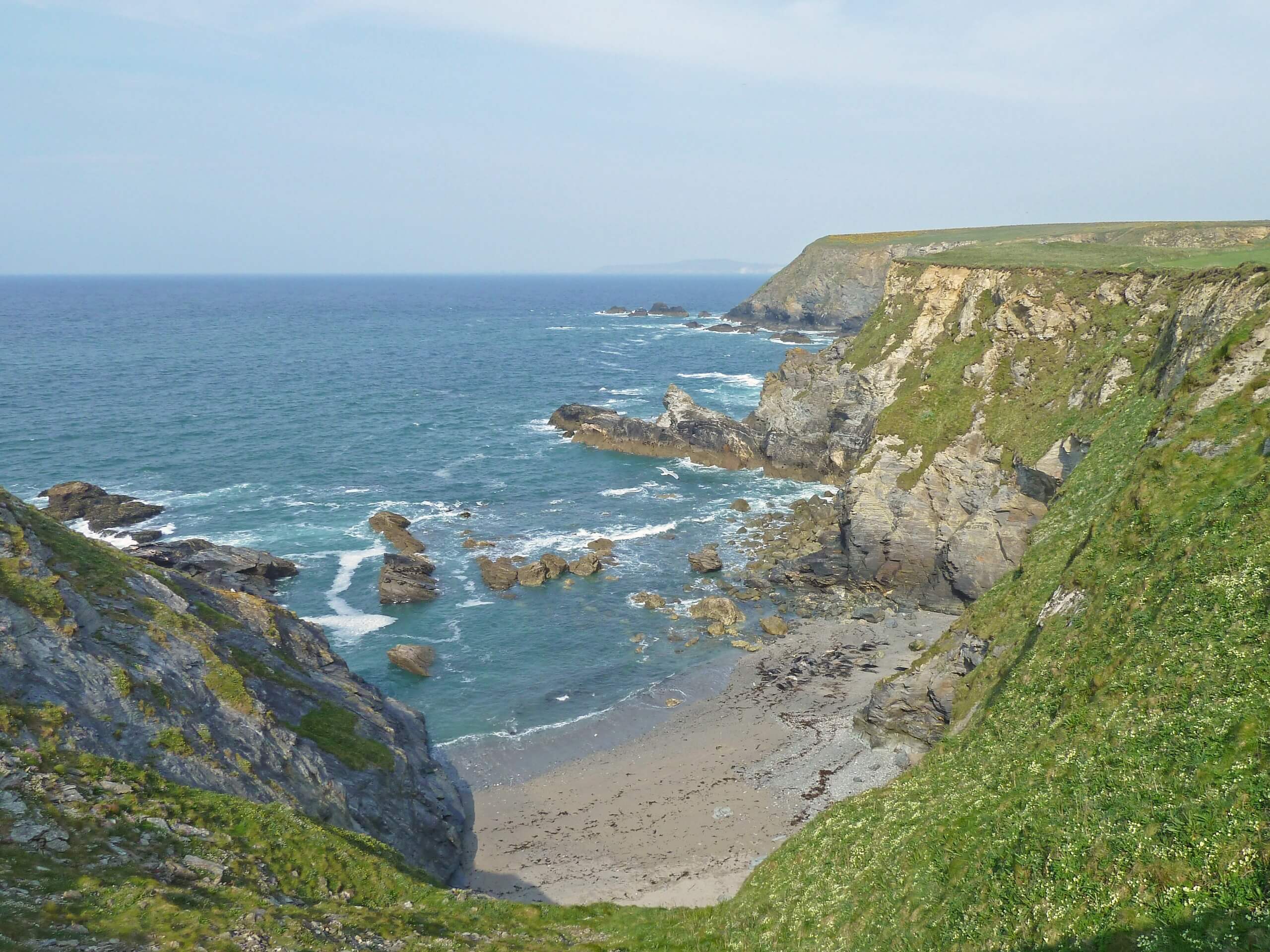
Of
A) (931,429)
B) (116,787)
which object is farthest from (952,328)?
(116,787)

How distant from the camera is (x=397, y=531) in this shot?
65.8m

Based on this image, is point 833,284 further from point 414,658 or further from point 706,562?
point 414,658

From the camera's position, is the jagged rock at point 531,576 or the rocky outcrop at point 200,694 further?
the jagged rock at point 531,576

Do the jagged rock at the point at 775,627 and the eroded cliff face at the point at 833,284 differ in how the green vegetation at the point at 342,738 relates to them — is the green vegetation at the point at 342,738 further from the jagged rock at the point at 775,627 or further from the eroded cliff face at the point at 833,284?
the eroded cliff face at the point at 833,284

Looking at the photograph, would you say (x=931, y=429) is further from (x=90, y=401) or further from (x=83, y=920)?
(x=90, y=401)

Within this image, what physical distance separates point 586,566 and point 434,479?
28.0 meters

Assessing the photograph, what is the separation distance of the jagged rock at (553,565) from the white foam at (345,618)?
11665 mm

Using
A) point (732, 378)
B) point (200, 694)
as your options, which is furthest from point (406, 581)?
point (732, 378)

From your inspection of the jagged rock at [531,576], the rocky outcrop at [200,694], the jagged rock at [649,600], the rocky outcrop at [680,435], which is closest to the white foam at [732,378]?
the rocky outcrop at [680,435]

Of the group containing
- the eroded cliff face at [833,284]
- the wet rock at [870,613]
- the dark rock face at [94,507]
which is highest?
the eroded cliff face at [833,284]

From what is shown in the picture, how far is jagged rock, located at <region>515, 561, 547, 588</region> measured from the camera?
58188mm

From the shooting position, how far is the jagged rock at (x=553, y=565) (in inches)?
2328

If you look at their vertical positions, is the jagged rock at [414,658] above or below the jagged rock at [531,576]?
below

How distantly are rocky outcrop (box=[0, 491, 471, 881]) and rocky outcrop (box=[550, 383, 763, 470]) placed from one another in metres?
55.3
